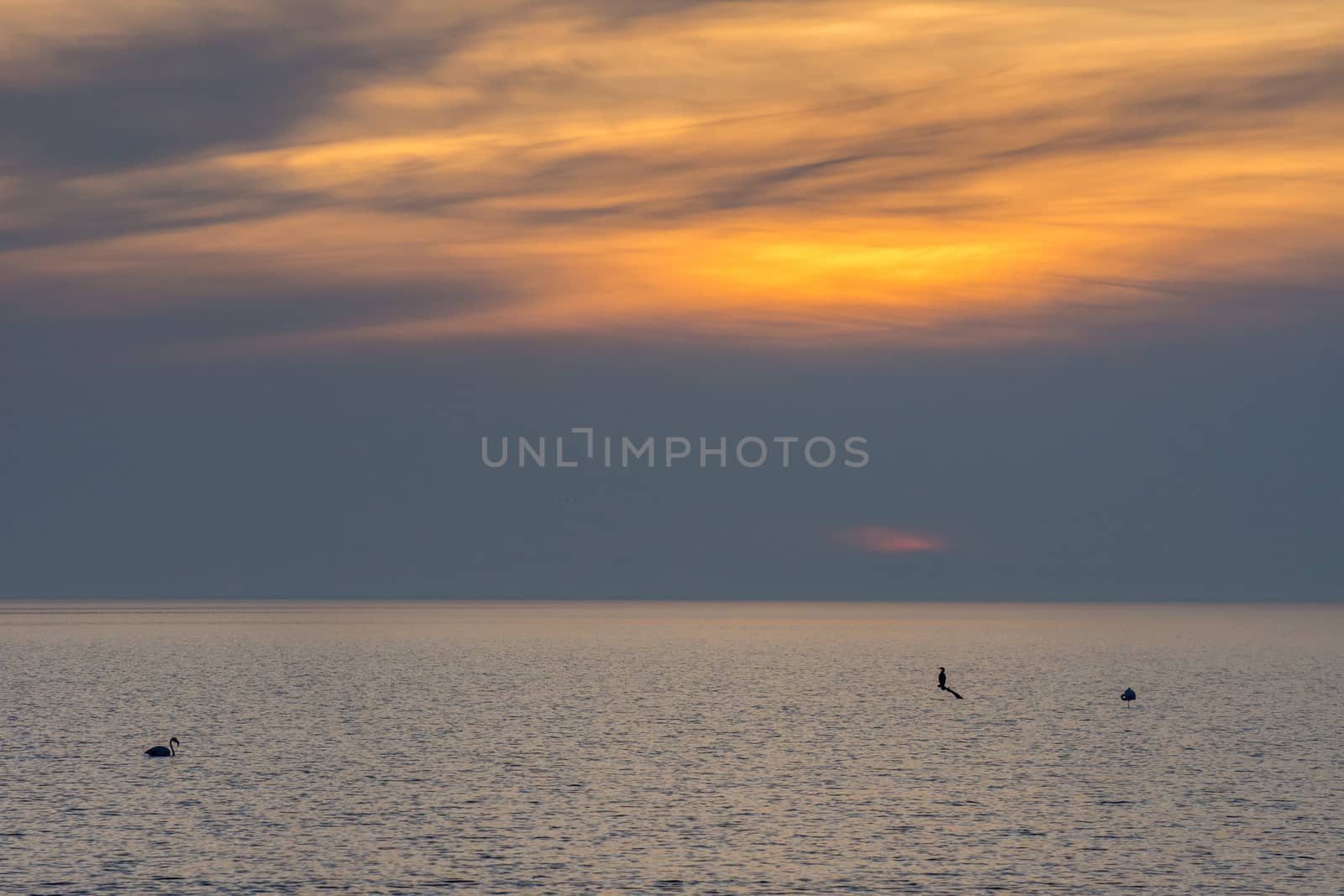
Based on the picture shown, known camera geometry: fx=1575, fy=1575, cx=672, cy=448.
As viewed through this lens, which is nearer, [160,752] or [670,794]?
[670,794]

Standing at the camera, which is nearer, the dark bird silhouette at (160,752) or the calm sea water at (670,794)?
the calm sea water at (670,794)

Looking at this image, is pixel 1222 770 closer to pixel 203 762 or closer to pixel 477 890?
pixel 477 890

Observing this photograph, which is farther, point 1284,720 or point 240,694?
point 240,694

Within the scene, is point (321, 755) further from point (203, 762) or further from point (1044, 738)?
point (1044, 738)

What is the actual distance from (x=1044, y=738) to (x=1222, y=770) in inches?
707

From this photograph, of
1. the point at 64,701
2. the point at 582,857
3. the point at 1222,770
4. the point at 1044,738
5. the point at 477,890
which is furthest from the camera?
the point at 64,701

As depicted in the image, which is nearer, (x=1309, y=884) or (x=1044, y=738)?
(x=1309, y=884)

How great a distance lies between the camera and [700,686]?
150m

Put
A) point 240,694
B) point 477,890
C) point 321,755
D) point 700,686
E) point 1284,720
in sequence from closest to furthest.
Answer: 1. point 477,890
2. point 321,755
3. point 1284,720
4. point 240,694
5. point 700,686

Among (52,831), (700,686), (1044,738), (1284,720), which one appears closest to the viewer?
(52,831)

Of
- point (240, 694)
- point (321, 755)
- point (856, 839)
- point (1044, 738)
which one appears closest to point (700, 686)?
point (240, 694)

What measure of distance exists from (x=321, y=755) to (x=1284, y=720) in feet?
220

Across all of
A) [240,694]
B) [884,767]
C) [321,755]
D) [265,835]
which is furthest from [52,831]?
[240,694]

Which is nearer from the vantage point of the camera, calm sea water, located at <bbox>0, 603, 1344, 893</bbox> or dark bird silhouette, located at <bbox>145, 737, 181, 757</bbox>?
calm sea water, located at <bbox>0, 603, 1344, 893</bbox>
